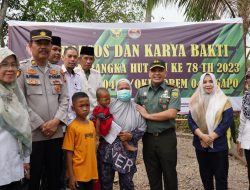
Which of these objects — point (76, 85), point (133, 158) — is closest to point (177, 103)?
point (133, 158)

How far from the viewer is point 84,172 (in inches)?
130

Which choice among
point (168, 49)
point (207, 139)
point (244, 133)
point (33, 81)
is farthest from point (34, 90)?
point (168, 49)

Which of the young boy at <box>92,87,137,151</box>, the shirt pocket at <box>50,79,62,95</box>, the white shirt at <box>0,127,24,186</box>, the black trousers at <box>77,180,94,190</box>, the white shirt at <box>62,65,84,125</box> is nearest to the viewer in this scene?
the white shirt at <box>0,127,24,186</box>

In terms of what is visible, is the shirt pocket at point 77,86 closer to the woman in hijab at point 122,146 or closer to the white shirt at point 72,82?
the white shirt at point 72,82

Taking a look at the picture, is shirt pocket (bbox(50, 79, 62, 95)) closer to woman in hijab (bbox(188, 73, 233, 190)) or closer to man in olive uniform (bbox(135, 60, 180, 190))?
man in olive uniform (bbox(135, 60, 180, 190))

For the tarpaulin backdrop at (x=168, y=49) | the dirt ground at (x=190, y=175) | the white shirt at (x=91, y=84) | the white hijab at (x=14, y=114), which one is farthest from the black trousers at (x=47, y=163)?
the tarpaulin backdrop at (x=168, y=49)

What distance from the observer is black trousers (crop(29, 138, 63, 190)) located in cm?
313

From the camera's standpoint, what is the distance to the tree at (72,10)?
11078mm

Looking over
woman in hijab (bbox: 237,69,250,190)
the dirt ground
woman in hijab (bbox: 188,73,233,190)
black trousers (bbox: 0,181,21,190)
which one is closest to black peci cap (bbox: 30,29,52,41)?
black trousers (bbox: 0,181,21,190)

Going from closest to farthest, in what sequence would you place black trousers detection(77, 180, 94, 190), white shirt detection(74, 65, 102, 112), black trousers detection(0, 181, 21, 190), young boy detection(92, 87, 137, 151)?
black trousers detection(0, 181, 21, 190)
black trousers detection(77, 180, 94, 190)
young boy detection(92, 87, 137, 151)
white shirt detection(74, 65, 102, 112)

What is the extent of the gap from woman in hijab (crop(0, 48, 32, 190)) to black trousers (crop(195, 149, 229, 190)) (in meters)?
2.05

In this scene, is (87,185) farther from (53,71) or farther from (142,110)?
(53,71)

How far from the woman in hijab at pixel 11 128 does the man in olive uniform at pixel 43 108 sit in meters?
0.40

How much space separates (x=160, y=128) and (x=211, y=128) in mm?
612
